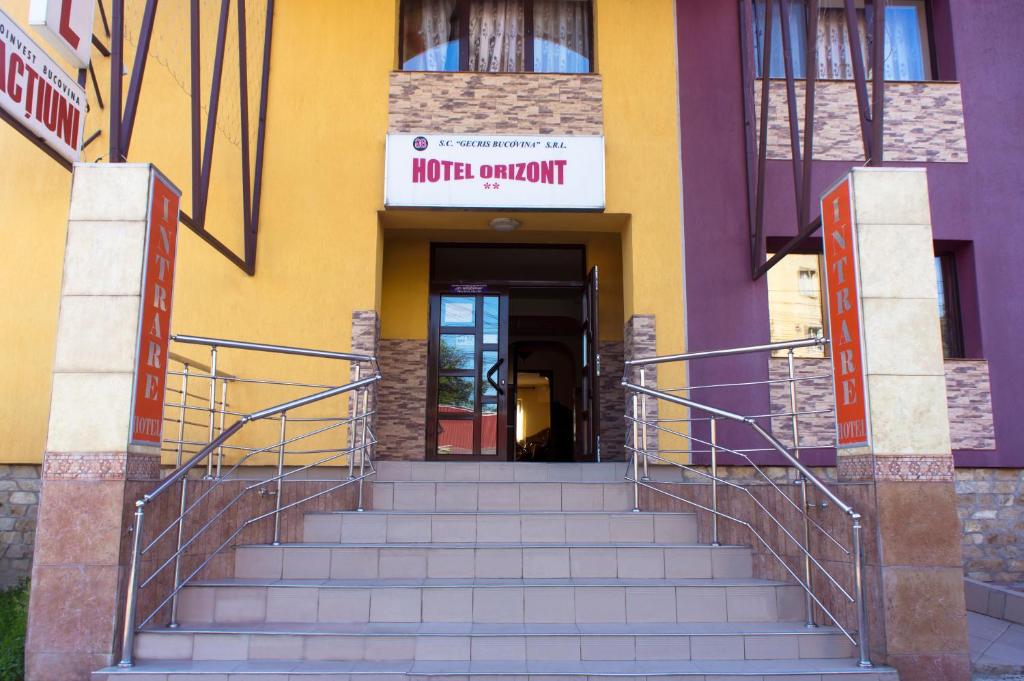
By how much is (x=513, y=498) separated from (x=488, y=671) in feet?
6.69

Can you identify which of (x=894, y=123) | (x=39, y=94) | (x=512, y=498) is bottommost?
(x=512, y=498)

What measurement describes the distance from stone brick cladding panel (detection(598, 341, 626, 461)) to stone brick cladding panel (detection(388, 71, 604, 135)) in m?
2.48

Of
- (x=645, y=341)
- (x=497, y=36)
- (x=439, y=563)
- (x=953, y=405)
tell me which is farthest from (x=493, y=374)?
(x=953, y=405)

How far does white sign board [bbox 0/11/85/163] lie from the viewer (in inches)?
199

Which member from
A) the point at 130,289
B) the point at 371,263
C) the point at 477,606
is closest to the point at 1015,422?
the point at 477,606

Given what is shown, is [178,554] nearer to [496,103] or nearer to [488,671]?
[488,671]

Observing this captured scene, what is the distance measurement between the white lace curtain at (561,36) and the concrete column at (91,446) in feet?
17.0

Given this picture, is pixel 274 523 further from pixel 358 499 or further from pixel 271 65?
pixel 271 65

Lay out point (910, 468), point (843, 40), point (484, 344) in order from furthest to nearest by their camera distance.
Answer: point (484, 344) → point (843, 40) → point (910, 468)

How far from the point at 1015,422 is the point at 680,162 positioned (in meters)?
3.94

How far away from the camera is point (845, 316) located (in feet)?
16.2

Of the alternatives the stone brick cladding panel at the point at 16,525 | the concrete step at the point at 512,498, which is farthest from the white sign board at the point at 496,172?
the stone brick cladding panel at the point at 16,525

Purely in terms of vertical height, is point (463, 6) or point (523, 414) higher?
point (463, 6)

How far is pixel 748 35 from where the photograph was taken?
27.5ft
